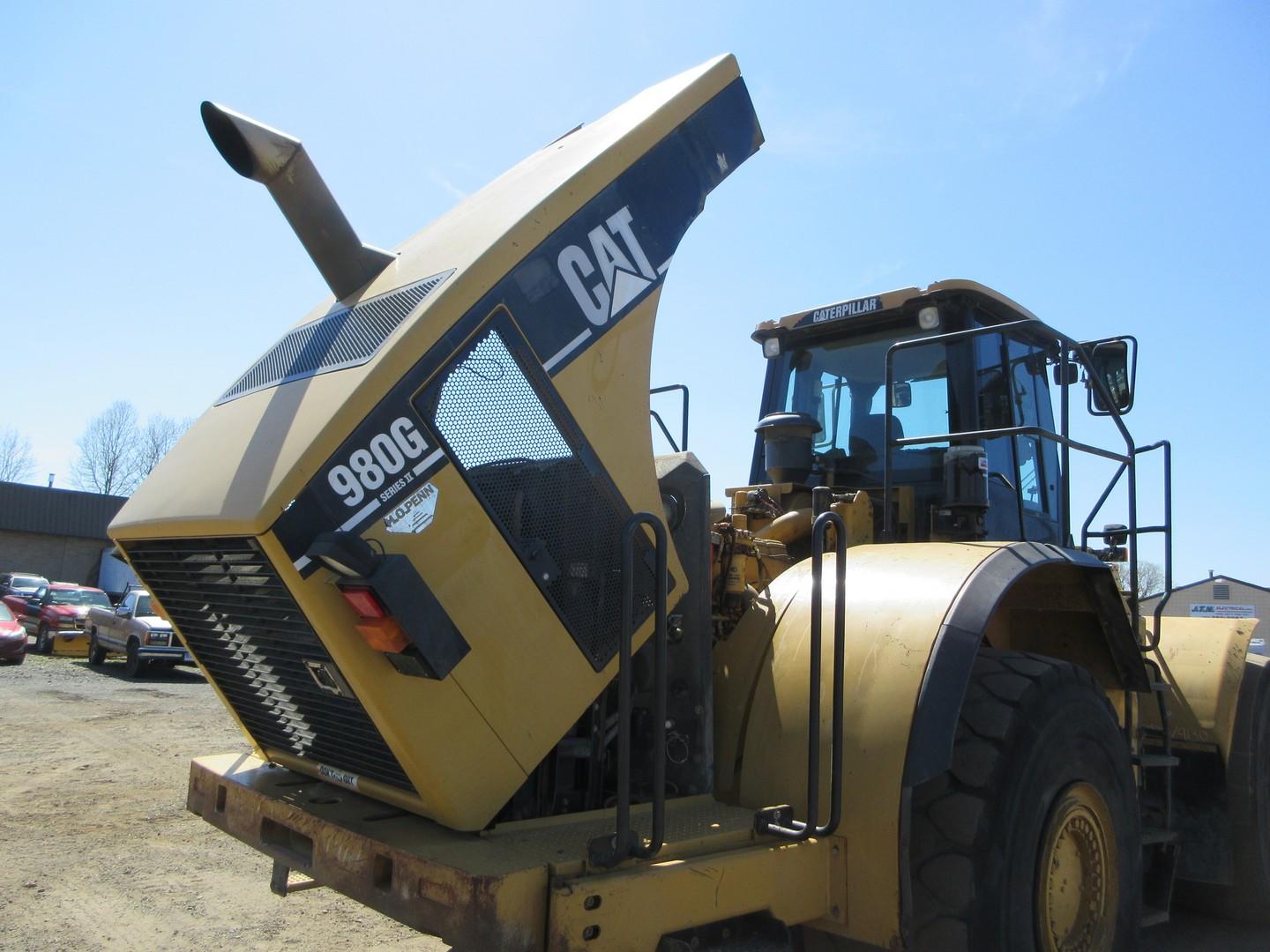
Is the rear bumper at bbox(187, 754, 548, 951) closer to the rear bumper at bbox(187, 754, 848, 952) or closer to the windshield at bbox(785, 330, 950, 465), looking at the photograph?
the rear bumper at bbox(187, 754, 848, 952)

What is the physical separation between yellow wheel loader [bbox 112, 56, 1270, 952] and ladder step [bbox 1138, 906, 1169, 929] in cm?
4

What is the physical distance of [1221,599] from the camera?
1695 inches

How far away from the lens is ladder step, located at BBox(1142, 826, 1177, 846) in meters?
4.17

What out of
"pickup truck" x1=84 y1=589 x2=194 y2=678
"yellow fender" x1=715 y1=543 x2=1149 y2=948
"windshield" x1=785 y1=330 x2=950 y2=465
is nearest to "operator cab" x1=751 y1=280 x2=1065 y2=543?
"windshield" x1=785 y1=330 x2=950 y2=465

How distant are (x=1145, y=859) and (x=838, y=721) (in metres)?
2.85

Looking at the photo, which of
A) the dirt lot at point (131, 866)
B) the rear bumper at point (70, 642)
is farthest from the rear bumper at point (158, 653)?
the dirt lot at point (131, 866)

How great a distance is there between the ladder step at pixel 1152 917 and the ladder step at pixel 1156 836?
0.88 feet

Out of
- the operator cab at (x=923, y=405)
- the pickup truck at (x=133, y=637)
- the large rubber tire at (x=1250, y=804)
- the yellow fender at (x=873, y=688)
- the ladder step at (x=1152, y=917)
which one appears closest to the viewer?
the yellow fender at (x=873, y=688)

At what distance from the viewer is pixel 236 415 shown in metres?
3.07

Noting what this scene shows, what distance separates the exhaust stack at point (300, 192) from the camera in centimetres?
276

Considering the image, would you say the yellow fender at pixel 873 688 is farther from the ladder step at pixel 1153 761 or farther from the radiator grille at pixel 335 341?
the radiator grille at pixel 335 341

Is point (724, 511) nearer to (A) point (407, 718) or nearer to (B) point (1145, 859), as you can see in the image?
(A) point (407, 718)

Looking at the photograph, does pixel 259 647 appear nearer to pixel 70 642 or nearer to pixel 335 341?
pixel 335 341

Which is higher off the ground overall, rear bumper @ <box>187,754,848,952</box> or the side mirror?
the side mirror
